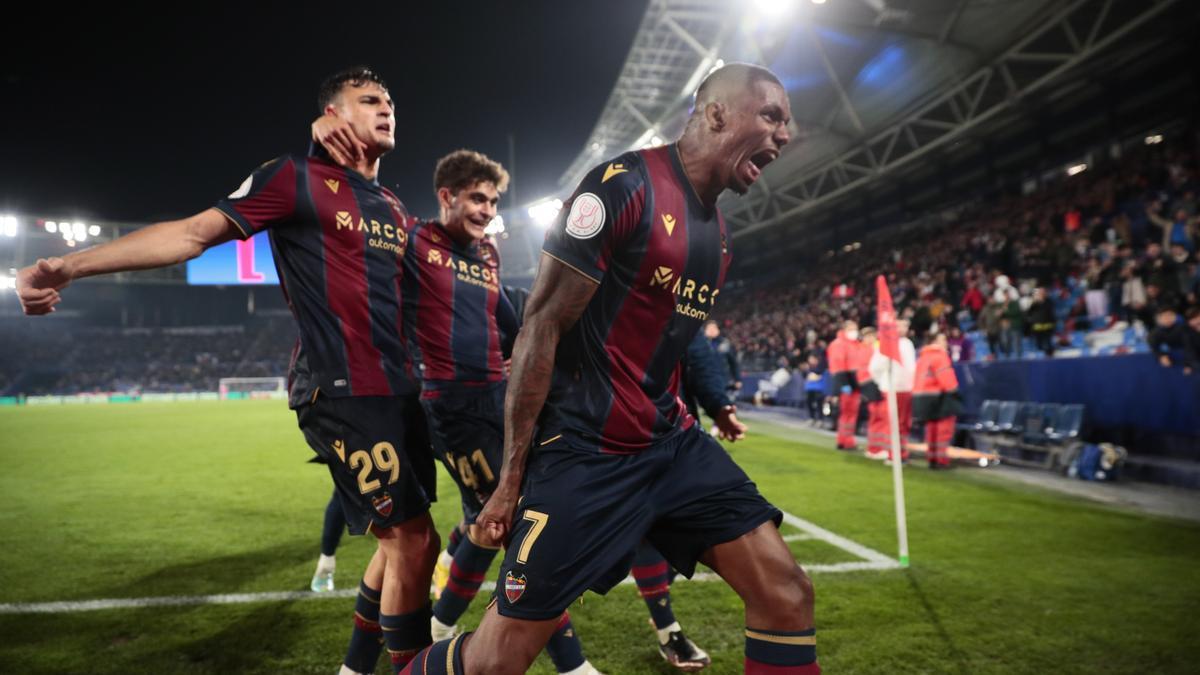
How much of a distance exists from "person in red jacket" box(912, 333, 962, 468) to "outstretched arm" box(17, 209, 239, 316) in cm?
928

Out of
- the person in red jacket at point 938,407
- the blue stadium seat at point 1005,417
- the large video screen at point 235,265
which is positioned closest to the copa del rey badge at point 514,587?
the person in red jacket at point 938,407

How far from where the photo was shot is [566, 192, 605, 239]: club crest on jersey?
173 cm

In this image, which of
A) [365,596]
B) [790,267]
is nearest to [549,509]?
[365,596]

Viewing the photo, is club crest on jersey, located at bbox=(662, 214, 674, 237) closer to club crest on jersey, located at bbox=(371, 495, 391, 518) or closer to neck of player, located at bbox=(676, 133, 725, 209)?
neck of player, located at bbox=(676, 133, 725, 209)

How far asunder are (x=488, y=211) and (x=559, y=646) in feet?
6.89

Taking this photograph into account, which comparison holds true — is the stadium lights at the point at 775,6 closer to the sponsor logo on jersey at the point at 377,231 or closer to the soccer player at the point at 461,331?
the soccer player at the point at 461,331

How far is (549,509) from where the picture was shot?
67.0 inches

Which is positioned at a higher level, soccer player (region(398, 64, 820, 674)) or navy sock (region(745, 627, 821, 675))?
soccer player (region(398, 64, 820, 674))

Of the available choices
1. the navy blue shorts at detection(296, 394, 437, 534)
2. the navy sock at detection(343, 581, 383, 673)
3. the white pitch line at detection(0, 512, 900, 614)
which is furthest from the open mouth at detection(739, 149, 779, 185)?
the white pitch line at detection(0, 512, 900, 614)

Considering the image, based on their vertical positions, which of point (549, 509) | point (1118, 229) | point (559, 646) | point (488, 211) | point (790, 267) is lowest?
point (559, 646)

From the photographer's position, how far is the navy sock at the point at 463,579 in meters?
2.90

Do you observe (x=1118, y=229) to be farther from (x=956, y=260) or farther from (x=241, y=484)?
(x=241, y=484)

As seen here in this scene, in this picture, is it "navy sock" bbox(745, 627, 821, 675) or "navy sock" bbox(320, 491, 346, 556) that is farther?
"navy sock" bbox(320, 491, 346, 556)

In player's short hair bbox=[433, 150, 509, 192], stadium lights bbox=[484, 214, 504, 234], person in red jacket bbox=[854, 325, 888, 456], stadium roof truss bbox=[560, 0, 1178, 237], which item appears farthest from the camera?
stadium roof truss bbox=[560, 0, 1178, 237]
